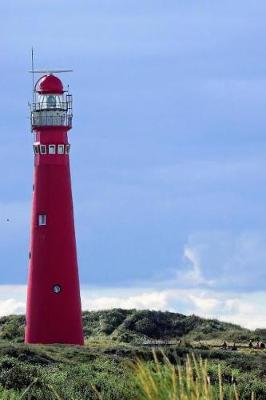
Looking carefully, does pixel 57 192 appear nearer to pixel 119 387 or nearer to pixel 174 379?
pixel 119 387

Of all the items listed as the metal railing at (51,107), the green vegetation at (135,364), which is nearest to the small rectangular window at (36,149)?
the metal railing at (51,107)

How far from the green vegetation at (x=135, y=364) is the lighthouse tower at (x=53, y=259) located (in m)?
→ 1.24

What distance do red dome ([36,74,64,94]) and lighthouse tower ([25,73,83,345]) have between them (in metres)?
2.65

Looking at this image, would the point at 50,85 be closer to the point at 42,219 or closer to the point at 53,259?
the point at 42,219

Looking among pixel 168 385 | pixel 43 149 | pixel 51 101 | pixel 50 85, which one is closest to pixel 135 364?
pixel 168 385

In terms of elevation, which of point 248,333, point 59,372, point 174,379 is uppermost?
point 248,333

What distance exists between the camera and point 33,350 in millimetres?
38375

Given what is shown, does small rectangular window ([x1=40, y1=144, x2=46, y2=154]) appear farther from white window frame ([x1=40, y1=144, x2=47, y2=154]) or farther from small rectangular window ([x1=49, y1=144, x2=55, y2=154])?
small rectangular window ([x1=49, y1=144, x2=55, y2=154])

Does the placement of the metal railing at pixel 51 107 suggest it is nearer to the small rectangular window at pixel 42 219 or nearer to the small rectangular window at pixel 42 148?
the small rectangular window at pixel 42 148

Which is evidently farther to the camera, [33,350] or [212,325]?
[212,325]

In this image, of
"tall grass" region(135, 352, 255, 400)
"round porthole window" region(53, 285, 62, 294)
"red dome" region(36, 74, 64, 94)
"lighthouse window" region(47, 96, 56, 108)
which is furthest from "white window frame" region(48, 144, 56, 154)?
"tall grass" region(135, 352, 255, 400)

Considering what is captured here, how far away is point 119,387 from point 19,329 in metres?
32.7

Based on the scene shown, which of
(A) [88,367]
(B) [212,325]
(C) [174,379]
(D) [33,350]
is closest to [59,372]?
(A) [88,367]

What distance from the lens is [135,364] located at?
23297 mm
